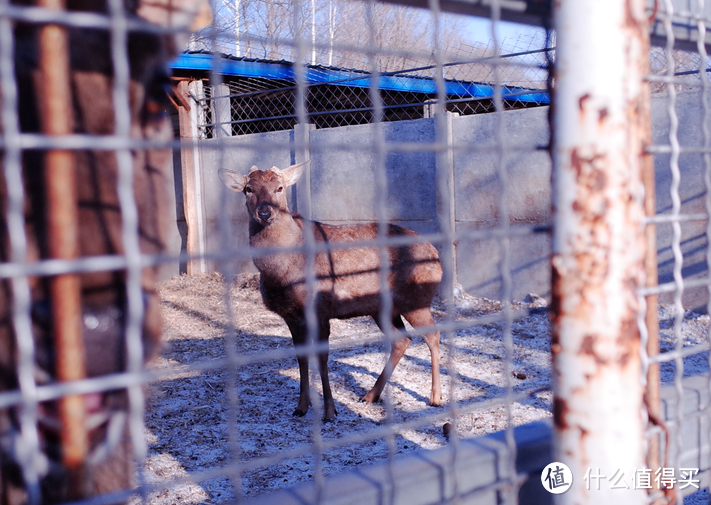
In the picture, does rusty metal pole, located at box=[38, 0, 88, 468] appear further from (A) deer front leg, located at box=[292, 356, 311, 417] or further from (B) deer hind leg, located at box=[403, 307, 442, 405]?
(B) deer hind leg, located at box=[403, 307, 442, 405]

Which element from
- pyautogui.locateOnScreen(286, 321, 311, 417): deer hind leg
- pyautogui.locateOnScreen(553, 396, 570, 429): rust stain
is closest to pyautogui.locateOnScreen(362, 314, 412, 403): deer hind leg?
pyautogui.locateOnScreen(286, 321, 311, 417): deer hind leg

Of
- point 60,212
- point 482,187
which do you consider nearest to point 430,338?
point 482,187

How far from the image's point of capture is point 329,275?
4633mm

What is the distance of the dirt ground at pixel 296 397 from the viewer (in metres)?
3.39

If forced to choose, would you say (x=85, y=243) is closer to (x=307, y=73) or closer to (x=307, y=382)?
(x=307, y=382)

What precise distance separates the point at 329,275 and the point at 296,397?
3.35 feet

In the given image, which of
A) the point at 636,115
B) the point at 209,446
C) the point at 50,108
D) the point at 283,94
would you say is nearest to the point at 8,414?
the point at 50,108

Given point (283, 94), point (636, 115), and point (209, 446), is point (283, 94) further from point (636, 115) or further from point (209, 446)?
point (636, 115)

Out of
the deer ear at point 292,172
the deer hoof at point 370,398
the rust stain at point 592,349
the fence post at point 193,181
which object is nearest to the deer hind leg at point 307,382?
the deer hoof at point 370,398

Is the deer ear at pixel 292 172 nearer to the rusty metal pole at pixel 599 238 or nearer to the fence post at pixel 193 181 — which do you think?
the rusty metal pole at pixel 599 238

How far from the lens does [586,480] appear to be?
4.00 ft

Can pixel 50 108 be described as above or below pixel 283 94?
below

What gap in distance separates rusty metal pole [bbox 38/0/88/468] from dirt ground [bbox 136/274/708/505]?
1.22 metres

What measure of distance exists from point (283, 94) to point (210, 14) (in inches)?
389
